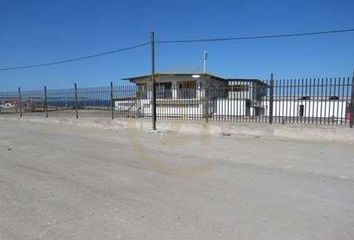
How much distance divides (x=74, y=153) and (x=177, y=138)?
500 cm

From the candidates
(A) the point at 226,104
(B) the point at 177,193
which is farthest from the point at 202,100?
(B) the point at 177,193

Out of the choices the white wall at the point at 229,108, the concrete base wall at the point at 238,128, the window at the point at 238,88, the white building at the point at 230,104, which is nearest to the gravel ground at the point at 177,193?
the concrete base wall at the point at 238,128

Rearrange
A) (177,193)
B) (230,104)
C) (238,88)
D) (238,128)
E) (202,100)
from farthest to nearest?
(202,100) → (230,104) → (238,88) → (238,128) → (177,193)

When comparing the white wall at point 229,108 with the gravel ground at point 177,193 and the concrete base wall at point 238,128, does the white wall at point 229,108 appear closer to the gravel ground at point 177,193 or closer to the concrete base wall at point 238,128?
the concrete base wall at point 238,128

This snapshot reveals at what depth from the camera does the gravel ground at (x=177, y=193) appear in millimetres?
4668

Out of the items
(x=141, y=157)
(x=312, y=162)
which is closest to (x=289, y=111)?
(x=312, y=162)

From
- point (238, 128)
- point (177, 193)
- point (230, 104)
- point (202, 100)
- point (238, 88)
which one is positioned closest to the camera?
point (177, 193)

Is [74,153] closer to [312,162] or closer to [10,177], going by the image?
[10,177]

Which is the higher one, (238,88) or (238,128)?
(238,88)

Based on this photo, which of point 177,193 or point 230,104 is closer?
point 177,193

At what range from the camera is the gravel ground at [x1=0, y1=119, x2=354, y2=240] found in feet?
15.3

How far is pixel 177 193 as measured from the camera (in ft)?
20.7

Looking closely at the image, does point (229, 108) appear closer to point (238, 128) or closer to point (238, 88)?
point (238, 88)

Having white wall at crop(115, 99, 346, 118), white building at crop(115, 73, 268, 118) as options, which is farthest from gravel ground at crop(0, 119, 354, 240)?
white building at crop(115, 73, 268, 118)
